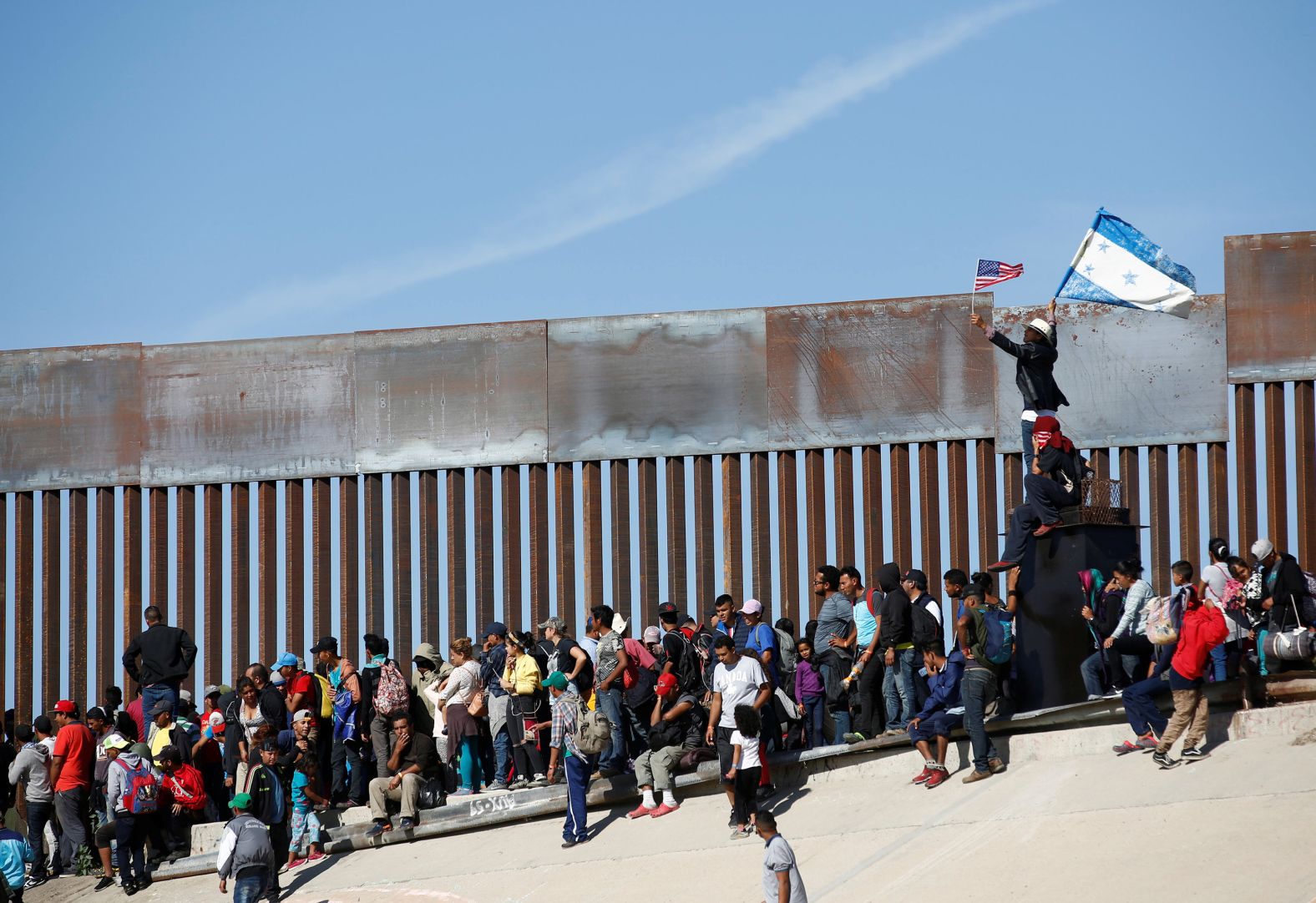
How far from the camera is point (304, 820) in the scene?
1404cm

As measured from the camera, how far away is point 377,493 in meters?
19.3

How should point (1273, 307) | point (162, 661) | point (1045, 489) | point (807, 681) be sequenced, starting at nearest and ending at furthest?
point (1045, 489), point (807, 681), point (162, 661), point (1273, 307)

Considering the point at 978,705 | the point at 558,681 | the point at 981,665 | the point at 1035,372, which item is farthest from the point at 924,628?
the point at 558,681

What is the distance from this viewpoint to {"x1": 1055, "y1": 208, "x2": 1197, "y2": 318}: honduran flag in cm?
1387

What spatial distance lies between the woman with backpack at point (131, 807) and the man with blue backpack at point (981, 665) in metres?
6.37

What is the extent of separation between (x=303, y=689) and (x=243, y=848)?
191 centimetres

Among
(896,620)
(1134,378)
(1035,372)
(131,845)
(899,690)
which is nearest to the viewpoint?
(896,620)

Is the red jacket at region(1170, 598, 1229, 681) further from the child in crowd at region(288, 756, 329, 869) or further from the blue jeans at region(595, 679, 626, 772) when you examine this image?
the child in crowd at region(288, 756, 329, 869)

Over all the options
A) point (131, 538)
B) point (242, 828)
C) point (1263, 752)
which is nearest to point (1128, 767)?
point (1263, 752)

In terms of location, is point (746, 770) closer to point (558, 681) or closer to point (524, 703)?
point (558, 681)

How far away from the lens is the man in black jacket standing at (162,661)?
15352 mm

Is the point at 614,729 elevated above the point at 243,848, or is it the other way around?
the point at 614,729

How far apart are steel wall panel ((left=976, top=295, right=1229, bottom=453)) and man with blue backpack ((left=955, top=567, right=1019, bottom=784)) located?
5.74 m

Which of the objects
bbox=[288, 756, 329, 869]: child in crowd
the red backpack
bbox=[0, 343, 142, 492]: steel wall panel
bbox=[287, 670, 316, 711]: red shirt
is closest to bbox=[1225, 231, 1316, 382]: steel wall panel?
bbox=[287, 670, 316, 711]: red shirt
